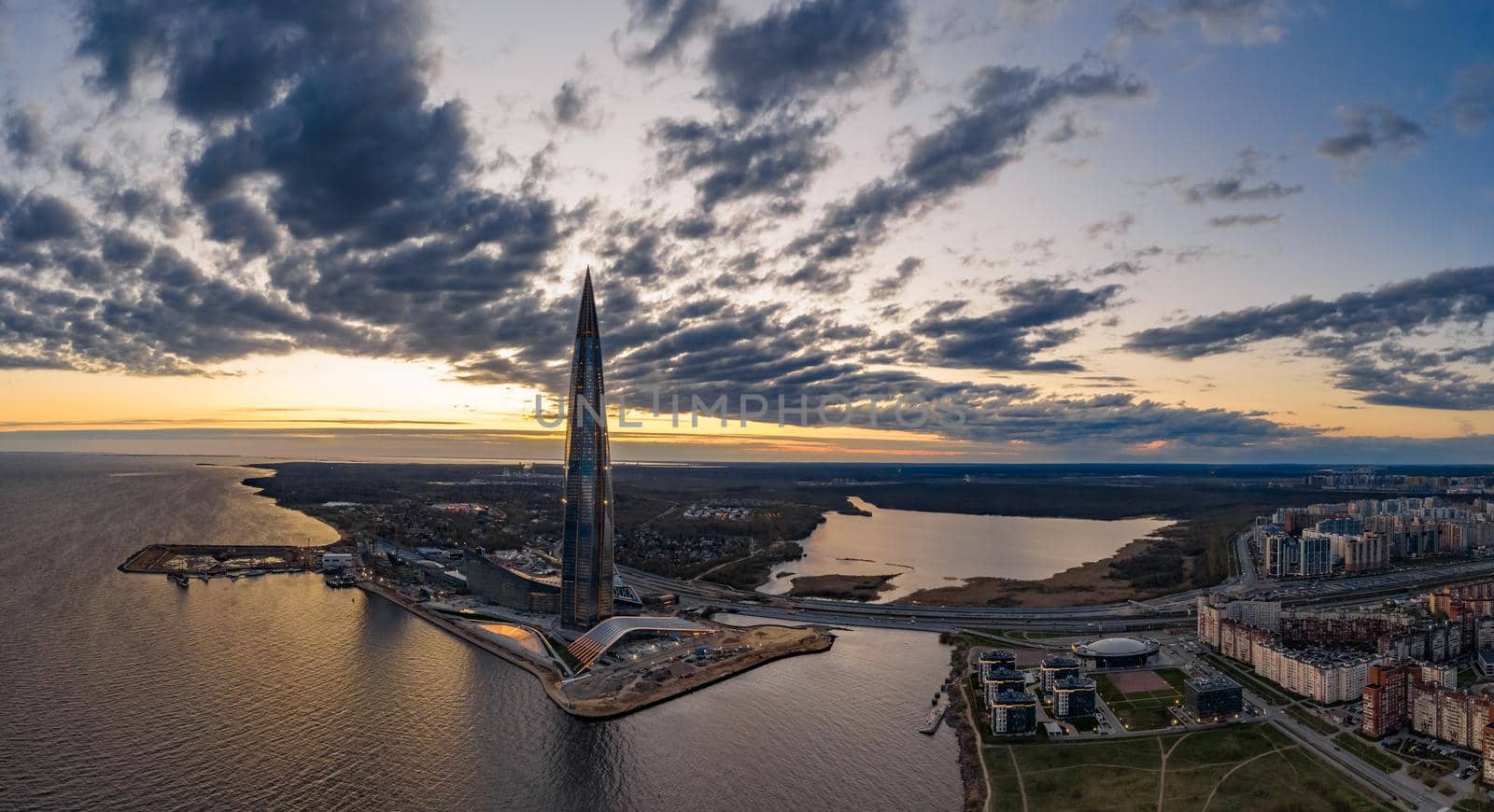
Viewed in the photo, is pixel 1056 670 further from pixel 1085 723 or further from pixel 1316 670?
pixel 1316 670

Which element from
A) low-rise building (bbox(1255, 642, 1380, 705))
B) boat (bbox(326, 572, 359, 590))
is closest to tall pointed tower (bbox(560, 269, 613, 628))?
boat (bbox(326, 572, 359, 590))

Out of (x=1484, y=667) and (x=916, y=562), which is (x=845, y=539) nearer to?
(x=916, y=562)

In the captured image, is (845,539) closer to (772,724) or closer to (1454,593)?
(1454,593)

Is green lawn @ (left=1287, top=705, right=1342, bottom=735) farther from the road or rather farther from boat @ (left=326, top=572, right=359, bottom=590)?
boat @ (left=326, top=572, right=359, bottom=590)

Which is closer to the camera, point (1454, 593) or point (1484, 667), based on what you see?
point (1484, 667)

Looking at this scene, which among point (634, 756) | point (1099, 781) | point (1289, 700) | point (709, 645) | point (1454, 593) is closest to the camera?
point (1099, 781)

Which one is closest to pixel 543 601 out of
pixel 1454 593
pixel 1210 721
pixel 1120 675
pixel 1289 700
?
pixel 1120 675

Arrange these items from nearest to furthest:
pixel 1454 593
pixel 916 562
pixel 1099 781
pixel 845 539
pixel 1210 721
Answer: pixel 1099 781
pixel 1210 721
pixel 1454 593
pixel 916 562
pixel 845 539

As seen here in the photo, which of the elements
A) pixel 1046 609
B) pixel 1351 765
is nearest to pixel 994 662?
pixel 1351 765
